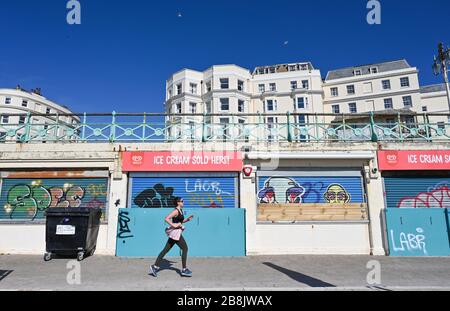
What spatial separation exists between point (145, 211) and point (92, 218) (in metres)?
1.51

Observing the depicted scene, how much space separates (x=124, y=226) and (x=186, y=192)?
214 centimetres

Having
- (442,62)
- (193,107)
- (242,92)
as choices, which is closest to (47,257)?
(442,62)

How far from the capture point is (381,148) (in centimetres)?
978

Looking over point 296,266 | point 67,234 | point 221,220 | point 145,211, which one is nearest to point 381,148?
point 296,266

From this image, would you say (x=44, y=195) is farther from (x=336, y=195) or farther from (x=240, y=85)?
(x=240, y=85)

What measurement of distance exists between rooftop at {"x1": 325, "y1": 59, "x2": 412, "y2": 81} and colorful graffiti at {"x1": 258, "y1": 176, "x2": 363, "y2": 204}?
149 feet

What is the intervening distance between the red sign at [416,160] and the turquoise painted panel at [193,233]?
494cm

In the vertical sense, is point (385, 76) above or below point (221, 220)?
above

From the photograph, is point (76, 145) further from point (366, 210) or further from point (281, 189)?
point (366, 210)

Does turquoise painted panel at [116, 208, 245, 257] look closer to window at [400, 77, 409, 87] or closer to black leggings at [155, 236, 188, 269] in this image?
black leggings at [155, 236, 188, 269]

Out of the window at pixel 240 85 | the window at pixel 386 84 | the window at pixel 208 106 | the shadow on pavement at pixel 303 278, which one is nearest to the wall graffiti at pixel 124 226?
the shadow on pavement at pixel 303 278

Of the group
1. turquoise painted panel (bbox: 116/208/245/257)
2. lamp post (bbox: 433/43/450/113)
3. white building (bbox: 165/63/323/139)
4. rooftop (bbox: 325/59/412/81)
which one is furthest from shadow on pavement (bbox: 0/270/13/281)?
rooftop (bbox: 325/59/412/81)

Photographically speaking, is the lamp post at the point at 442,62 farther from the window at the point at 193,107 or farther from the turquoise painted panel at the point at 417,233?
the window at the point at 193,107
